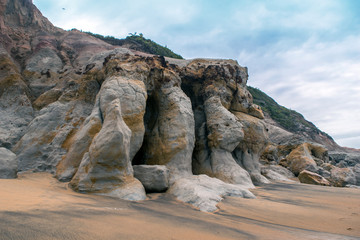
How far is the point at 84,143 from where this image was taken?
5.36 m

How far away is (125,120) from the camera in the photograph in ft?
18.8

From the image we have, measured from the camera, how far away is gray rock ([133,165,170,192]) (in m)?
5.21

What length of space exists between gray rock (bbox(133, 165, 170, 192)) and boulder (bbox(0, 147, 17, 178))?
8.08 ft

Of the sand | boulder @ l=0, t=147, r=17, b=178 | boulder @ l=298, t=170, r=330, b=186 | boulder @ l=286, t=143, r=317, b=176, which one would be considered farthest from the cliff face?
boulder @ l=286, t=143, r=317, b=176

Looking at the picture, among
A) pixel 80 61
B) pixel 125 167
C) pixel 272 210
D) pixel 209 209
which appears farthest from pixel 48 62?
pixel 272 210

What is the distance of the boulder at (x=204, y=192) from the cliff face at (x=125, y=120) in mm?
26

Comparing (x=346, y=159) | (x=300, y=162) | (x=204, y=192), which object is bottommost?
(x=204, y=192)

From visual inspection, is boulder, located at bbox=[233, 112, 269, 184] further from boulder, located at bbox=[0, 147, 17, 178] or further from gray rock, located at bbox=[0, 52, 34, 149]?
gray rock, located at bbox=[0, 52, 34, 149]

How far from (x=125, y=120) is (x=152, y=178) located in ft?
5.29

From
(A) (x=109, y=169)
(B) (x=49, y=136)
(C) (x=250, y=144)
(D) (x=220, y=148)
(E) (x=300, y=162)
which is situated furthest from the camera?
(E) (x=300, y=162)

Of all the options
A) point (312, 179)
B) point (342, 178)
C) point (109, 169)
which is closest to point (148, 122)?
point (109, 169)

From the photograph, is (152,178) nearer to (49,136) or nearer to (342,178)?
(49,136)

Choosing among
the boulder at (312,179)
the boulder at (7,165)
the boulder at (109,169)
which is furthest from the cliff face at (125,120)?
the boulder at (312,179)

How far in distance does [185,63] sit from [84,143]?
256 inches
